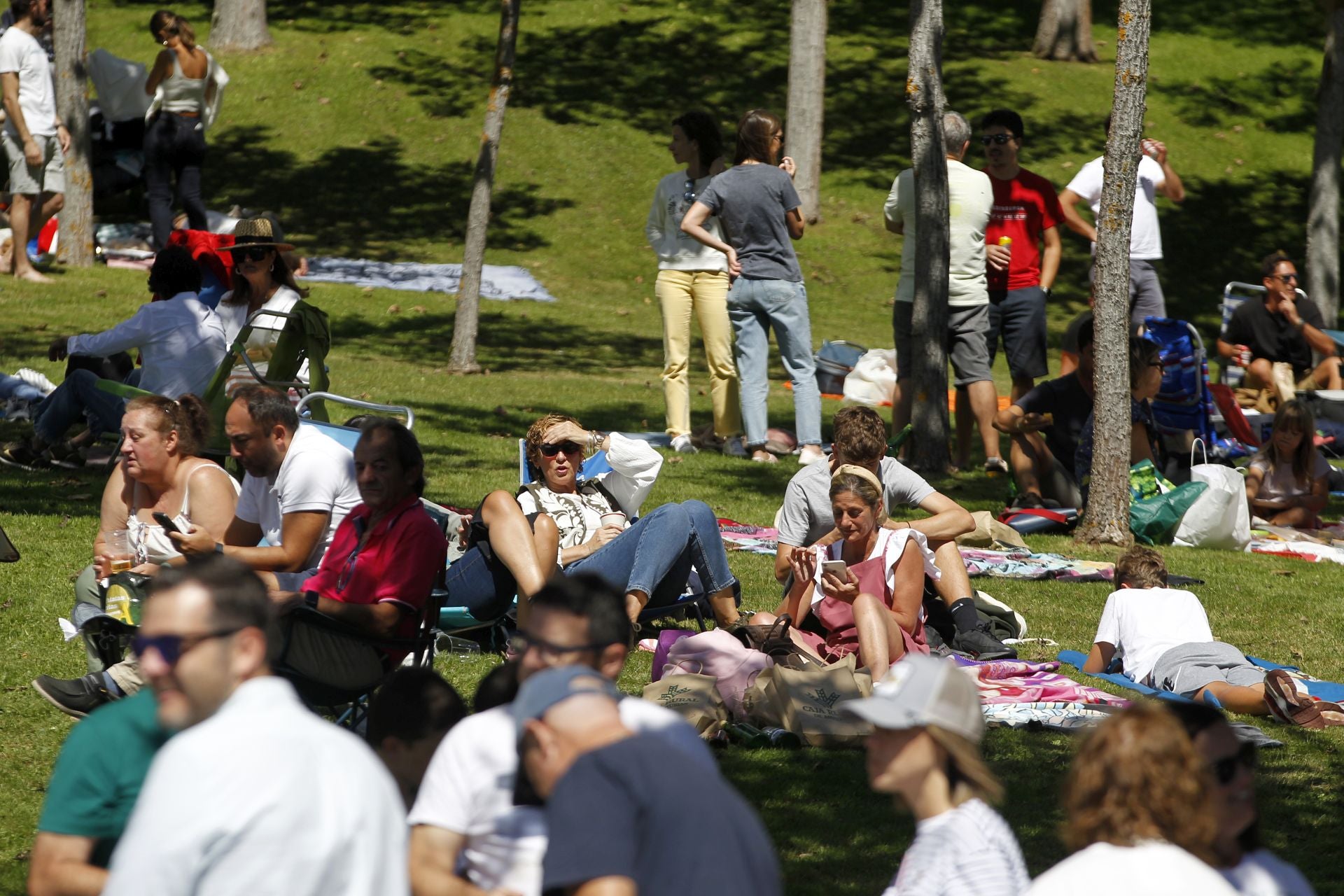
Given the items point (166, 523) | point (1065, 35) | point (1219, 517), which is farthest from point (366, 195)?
point (166, 523)

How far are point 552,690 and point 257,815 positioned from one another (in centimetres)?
72

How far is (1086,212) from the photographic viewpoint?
856 inches

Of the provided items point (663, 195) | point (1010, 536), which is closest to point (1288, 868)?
point (1010, 536)

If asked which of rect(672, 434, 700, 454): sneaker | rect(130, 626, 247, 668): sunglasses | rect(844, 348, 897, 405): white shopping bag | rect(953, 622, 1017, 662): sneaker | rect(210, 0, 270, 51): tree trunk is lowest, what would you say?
rect(844, 348, 897, 405): white shopping bag

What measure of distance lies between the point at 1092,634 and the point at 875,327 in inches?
399

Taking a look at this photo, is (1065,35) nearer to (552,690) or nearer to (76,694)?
(76,694)

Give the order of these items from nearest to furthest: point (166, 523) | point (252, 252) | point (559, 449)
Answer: point (166, 523) → point (559, 449) → point (252, 252)

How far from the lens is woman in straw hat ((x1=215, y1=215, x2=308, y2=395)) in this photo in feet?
27.7

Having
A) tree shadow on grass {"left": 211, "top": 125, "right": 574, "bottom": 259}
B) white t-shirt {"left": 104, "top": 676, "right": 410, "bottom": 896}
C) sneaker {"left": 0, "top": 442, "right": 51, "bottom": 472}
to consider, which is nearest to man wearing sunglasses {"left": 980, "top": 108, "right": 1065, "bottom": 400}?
sneaker {"left": 0, "top": 442, "right": 51, "bottom": 472}

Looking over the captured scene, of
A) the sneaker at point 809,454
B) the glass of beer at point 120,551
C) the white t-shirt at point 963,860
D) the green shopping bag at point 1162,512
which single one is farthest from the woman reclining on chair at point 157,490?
the green shopping bag at point 1162,512

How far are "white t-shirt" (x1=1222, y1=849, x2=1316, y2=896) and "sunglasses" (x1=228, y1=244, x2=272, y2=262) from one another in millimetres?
6649

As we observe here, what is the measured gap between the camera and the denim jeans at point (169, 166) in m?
15.2

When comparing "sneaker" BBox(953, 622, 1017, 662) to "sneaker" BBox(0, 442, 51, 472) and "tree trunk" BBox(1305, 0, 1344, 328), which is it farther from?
"tree trunk" BBox(1305, 0, 1344, 328)

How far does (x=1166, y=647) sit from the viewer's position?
6598 millimetres
